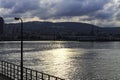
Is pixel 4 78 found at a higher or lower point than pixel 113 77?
higher

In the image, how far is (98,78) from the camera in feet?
193

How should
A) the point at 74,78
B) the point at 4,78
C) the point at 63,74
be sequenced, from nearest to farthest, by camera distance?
the point at 4,78
the point at 74,78
the point at 63,74

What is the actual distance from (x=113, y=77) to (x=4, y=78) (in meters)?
34.4

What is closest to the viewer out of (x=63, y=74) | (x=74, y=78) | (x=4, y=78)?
(x=4, y=78)

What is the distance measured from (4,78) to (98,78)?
32421 millimetres

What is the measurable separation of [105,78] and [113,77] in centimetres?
235

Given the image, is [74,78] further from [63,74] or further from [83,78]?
[63,74]

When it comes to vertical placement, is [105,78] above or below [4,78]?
below

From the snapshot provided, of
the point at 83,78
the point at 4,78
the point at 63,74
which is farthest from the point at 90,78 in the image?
the point at 4,78

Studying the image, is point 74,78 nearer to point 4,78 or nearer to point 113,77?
point 113,77

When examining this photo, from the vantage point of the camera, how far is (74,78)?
185ft

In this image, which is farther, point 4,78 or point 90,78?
point 90,78

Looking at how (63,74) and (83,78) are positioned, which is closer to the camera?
(83,78)

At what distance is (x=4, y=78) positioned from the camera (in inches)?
1152
